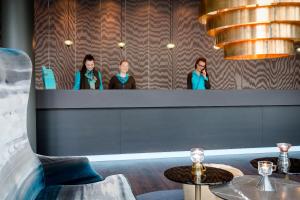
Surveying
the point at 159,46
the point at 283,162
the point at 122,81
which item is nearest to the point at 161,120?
the point at 122,81

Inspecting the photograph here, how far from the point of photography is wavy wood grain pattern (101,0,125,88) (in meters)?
7.68

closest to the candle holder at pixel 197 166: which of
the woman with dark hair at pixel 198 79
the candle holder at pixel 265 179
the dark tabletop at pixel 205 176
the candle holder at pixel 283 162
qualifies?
the dark tabletop at pixel 205 176

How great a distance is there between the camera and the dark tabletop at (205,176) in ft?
6.86

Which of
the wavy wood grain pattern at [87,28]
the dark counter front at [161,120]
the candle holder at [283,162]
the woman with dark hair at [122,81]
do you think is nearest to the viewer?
the candle holder at [283,162]

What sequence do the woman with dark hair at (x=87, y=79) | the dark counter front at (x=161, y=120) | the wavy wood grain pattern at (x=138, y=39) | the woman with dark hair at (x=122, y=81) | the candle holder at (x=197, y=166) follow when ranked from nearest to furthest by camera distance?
the candle holder at (x=197, y=166)
the dark counter front at (x=161, y=120)
the woman with dark hair at (x=122, y=81)
the woman with dark hair at (x=87, y=79)
the wavy wood grain pattern at (x=138, y=39)

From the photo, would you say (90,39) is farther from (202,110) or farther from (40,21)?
(202,110)

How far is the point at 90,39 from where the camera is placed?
7664 millimetres

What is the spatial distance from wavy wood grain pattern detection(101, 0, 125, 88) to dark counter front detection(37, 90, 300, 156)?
9.80 ft

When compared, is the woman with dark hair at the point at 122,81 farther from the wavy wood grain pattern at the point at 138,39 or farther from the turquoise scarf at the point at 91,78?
the wavy wood grain pattern at the point at 138,39

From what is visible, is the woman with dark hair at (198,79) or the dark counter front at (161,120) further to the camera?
the woman with dark hair at (198,79)

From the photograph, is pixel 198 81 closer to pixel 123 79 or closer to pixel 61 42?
pixel 123 79

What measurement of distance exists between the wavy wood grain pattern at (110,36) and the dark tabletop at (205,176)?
5.62 m

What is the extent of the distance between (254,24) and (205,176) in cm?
105

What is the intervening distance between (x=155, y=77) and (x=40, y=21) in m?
2.77
